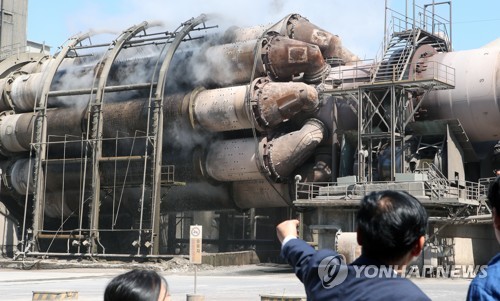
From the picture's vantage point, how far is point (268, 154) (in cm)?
3588

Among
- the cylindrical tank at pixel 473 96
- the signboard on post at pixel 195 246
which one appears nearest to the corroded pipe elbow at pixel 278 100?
the cylindrical tank at pixel 473 96

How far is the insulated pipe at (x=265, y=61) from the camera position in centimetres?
3641

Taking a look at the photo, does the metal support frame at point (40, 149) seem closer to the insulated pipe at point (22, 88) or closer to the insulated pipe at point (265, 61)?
the insulated pipe at point (22, 88)

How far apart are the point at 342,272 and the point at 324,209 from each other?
2859 centimetres

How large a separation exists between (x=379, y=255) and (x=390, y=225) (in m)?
0.17

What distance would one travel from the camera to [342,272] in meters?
3.72

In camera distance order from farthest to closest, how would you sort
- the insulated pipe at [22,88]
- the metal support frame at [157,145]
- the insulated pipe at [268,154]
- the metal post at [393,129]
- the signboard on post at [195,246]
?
the insulated pipe at [22,88] < the metal support frame at [157,145] < the insulated pipe at [268,154] < the metal post at [393,129] < the signboard on post at [195,246]

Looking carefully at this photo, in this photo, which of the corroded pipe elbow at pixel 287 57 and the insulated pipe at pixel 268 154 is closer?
the insulated pipe at pixel 268 154

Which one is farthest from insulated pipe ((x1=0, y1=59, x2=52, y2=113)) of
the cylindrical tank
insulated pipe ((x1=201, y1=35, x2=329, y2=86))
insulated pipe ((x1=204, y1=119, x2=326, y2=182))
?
the cylindrical tank

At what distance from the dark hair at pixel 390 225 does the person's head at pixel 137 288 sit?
101 centimetres

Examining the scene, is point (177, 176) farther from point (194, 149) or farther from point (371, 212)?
point (371, 212)

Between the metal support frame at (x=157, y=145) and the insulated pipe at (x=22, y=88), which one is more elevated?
the insulated pipe at (x=22, y=88)

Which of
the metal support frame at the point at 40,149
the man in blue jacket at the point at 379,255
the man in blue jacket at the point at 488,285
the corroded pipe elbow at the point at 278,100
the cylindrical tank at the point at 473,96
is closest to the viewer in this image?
the man in blue jacket at the point at 488,285

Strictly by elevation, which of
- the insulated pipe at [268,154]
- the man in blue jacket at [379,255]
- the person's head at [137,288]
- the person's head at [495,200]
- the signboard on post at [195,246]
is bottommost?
the signboard on post at [195,246]
